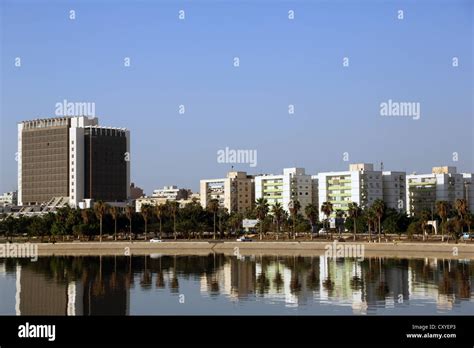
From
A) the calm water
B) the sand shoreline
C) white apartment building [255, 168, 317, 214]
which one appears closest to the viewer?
the calm water

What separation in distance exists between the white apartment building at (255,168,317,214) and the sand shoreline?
64810 mm

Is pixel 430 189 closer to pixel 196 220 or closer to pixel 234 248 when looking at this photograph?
pixel 196 220

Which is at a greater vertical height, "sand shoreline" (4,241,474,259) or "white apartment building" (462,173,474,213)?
"white apartment building" (462,173,474,213)

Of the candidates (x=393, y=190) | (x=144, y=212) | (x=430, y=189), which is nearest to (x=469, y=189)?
(x=430, y=189)

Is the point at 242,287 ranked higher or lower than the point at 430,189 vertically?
lower

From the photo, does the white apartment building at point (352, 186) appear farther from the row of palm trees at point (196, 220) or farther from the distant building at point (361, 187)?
the row of palm trees at point (196, 220)

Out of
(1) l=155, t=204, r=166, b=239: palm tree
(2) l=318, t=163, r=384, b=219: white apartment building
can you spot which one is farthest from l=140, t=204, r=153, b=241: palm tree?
(2) l=318, t=163, r=384, b=219: white apartment building

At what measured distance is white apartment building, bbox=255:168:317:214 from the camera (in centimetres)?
18162

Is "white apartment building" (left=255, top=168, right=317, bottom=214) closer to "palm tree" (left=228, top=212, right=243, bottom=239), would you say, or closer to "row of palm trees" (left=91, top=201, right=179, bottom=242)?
"palm tree" (left=228, top=212, right=243, bottom=239)

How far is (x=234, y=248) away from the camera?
114312 mm

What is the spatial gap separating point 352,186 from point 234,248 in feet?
188

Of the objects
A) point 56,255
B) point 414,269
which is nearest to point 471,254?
point 414,269

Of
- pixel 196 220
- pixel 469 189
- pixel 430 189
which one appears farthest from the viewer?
pixel 469 189

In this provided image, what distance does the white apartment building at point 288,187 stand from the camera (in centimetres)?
18162
